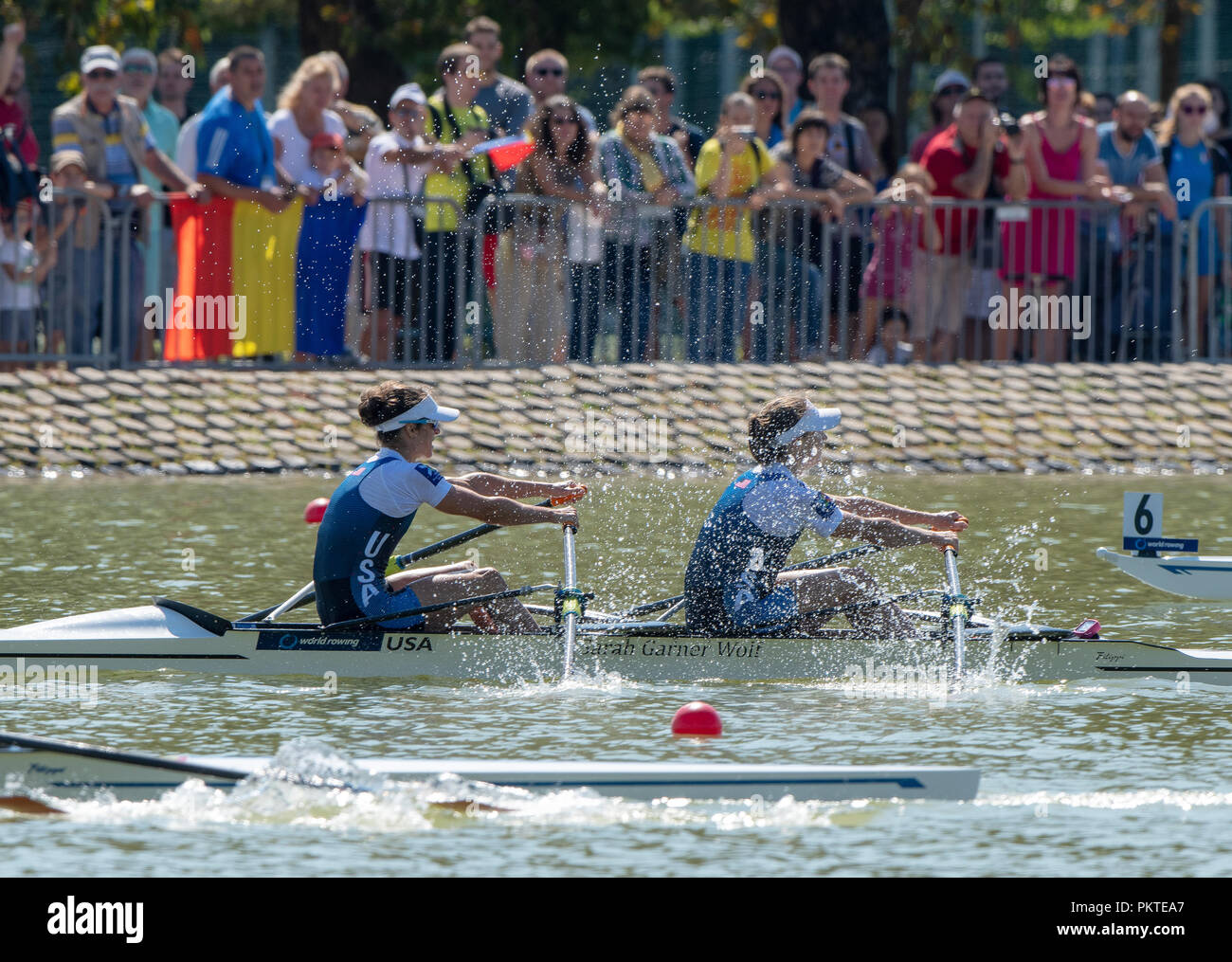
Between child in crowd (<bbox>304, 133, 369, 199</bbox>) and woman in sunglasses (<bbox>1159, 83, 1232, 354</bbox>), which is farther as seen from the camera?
woman in sunglasses (<bbox>1159, 83, 1232, 354</bbox>)

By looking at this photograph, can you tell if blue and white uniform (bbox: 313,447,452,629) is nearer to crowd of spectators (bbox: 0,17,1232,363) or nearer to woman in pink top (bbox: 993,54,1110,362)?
crowd of spectators (bbox: 0,17,1232,363)

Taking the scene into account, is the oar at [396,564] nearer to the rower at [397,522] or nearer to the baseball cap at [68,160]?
the rower at [397,522]

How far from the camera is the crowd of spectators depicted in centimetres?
1767

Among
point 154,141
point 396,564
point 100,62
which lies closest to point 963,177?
point 154,141

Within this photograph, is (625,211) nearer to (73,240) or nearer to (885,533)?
(73,240)

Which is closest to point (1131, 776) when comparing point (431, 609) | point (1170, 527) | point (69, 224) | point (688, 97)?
point (431, 609)

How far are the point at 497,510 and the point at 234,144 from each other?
7690 millimetres

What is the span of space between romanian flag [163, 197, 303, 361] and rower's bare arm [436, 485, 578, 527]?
24.4 feet

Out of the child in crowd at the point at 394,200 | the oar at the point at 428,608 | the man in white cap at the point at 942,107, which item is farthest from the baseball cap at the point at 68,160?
the oar at the point at 428,608

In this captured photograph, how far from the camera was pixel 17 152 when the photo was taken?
1750 centimetres

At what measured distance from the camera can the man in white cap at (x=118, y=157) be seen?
17.6m

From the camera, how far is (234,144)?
57.2 feet

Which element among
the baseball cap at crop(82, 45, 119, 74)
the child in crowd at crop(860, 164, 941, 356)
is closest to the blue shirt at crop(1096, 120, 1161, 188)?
the child in crowd at crop(860, 164, 941, 356)

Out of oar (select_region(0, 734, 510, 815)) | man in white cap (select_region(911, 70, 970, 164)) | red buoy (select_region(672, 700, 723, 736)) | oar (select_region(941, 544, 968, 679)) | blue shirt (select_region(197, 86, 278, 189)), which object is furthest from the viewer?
man in white cap (select_region(911, 70, 970, 164))
